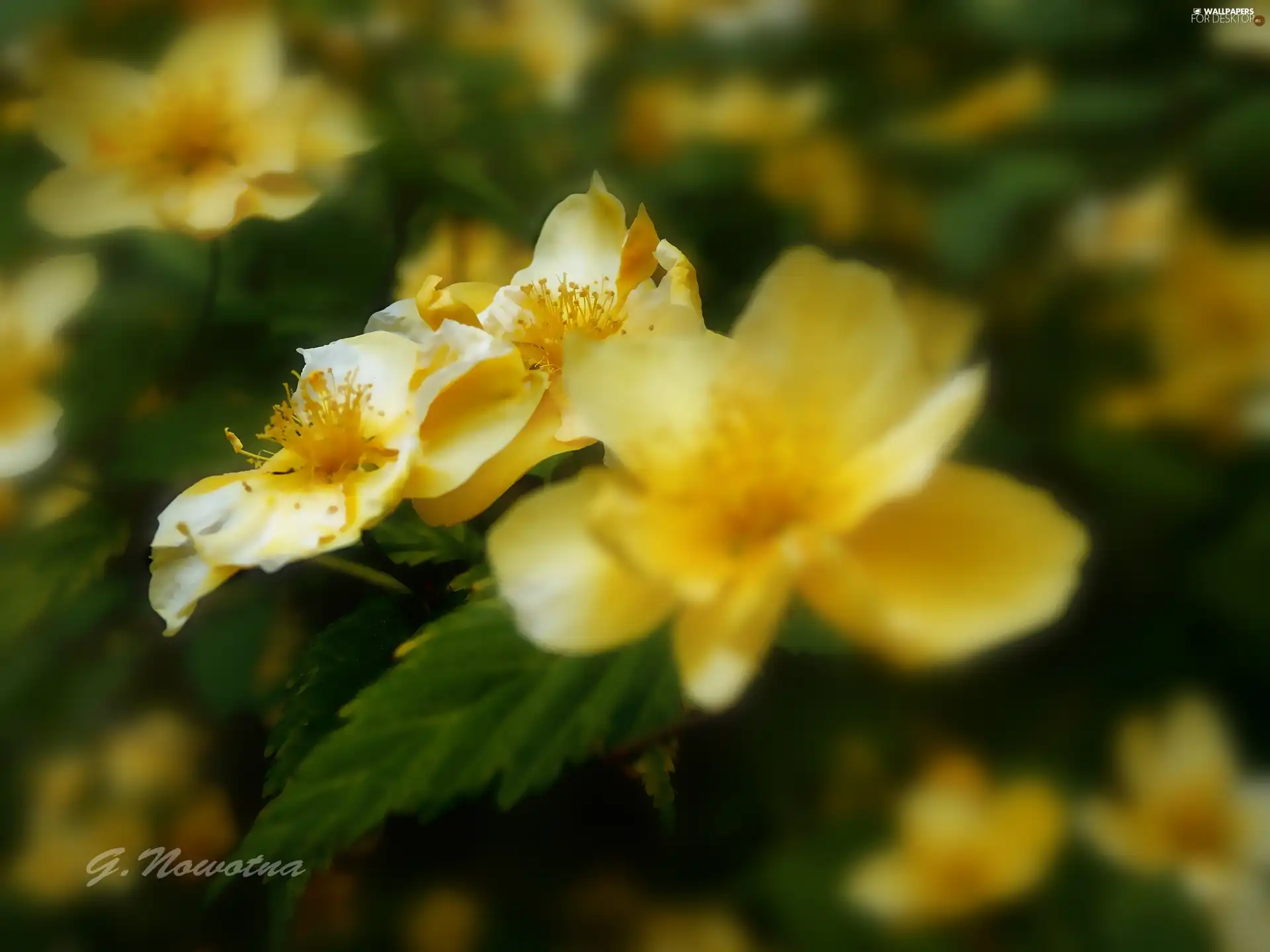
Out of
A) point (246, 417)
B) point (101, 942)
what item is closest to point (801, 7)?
point (246, 417)

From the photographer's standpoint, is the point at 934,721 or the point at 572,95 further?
the point at 572,95

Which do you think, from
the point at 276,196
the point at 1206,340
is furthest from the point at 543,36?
the point at 1206,340

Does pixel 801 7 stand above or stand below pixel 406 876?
above

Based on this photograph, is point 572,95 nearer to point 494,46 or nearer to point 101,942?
point 494,46

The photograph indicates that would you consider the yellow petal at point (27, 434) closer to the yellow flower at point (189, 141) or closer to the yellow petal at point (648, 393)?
the yellow flower at point (189, 141)

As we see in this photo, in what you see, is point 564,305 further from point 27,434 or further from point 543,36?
point 543,36

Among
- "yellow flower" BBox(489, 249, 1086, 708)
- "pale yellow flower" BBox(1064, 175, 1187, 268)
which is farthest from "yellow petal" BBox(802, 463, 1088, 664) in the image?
"pale yellow flower" BBox(1064, 175, 1187, 268)

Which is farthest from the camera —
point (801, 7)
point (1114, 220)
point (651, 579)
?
point (801, 7)
